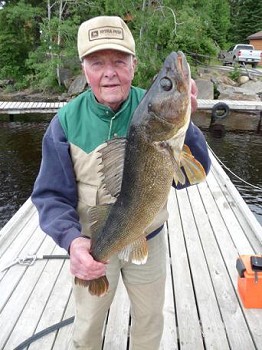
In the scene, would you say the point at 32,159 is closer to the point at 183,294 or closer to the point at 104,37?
the point at 183,294

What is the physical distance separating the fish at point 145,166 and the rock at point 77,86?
20.5m

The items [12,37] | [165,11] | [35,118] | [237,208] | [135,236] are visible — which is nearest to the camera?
[135,236]

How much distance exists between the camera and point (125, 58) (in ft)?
6.59

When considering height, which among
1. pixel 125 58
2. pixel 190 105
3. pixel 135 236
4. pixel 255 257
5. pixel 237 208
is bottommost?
pixel 237 208

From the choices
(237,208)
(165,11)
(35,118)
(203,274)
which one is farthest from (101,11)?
(203,274)

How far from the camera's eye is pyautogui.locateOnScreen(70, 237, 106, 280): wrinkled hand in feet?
6.18

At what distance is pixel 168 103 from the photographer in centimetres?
167

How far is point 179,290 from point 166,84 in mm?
2700

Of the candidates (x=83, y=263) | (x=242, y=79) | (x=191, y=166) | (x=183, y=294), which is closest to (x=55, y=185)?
(x=83, y=263)

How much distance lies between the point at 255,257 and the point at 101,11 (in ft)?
80.4

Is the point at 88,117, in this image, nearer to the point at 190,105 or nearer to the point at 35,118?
the point at 190,105

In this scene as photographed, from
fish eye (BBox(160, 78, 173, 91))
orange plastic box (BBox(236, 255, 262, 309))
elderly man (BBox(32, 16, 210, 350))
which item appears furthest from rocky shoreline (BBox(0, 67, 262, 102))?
fish eye (BBox(160, 78, 173, 91))

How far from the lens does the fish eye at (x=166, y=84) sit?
1650mm

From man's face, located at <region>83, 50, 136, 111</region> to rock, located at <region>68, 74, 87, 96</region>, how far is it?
20.2 metres
